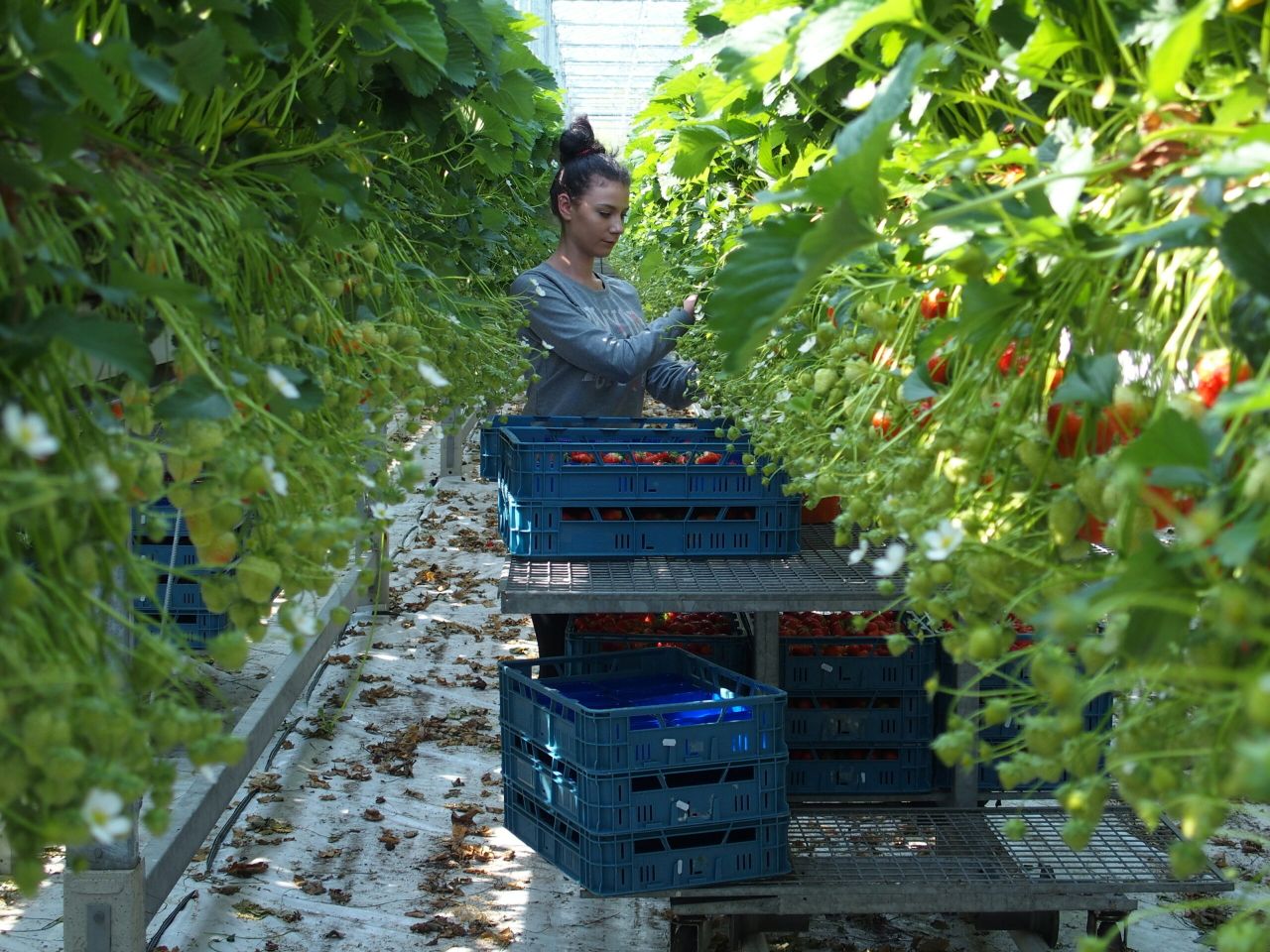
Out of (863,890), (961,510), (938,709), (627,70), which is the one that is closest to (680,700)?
(863,890)

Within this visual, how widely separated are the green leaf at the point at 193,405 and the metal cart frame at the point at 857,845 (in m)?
1.54

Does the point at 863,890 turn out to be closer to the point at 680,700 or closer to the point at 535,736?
the point at 680,700

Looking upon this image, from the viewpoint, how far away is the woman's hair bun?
3746 millimetres

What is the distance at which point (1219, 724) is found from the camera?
0.65 meters

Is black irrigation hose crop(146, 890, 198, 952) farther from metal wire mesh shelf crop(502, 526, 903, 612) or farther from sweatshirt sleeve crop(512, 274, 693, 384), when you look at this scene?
sweatshirt sleeve crop(512, 274, 693, 384)

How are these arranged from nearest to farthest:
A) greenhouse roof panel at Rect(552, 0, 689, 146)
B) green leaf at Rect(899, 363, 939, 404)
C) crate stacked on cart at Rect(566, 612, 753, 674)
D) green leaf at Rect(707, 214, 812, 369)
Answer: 1. green leaf at Rect(707, 214, 812, 369)
2. green leaf at Rect(899, 363, 939, 404)
3. crate stacked on cart at Rect(566, 612, 753, 674)
4. greenhouse roof panel at Rect(552, 0, 689, 146)

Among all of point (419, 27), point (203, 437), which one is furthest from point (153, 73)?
point (419, 27)

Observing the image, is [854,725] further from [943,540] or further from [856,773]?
[943,540]

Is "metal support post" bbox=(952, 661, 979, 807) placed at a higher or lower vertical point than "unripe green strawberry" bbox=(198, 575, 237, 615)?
higher

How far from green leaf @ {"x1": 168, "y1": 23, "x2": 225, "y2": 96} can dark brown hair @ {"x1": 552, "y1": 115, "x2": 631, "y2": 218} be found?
8.86ft

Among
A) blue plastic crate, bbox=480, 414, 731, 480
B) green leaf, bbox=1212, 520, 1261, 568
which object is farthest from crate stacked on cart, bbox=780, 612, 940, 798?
green leaf, bbox=1212, 520, 1261, 568

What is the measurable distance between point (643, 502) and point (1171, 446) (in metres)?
2.16

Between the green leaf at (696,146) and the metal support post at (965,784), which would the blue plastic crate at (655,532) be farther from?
the green leaf at (696,146)

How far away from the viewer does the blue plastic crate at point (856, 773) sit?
2.85m
